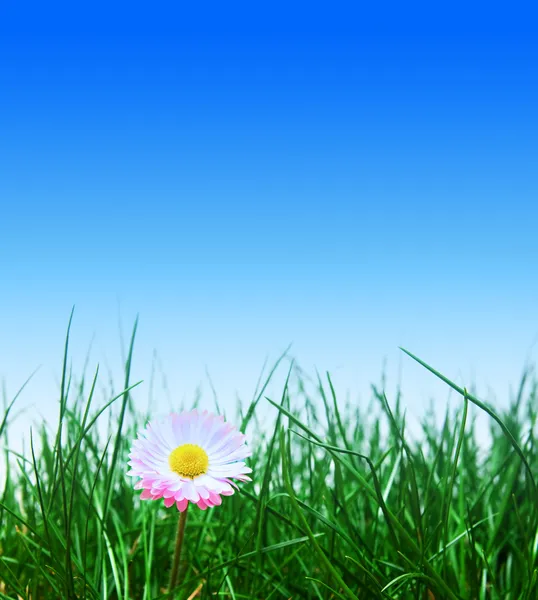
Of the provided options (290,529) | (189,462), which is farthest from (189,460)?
(290,529)

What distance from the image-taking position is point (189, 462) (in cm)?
116

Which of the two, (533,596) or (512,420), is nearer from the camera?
(533,596)

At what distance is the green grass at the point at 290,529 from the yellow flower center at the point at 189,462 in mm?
103

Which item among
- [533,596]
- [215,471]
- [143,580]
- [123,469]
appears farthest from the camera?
[123,469]

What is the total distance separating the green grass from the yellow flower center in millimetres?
103

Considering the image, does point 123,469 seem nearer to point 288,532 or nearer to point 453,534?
point 288,532

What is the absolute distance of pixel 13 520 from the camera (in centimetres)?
192

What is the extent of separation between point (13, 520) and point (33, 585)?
1.68 feet

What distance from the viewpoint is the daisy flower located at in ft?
3.59

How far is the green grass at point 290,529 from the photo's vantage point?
119 centimetres

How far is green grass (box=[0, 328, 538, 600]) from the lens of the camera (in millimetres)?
1188

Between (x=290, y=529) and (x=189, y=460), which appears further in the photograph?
(x=290, y=529)

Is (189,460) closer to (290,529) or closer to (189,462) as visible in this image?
(189,462)

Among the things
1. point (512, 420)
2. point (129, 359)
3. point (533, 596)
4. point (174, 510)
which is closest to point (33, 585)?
point (174, 510)
